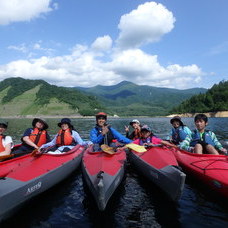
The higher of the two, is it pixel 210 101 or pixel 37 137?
pixel 210 101

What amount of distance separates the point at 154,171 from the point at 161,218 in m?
1.48

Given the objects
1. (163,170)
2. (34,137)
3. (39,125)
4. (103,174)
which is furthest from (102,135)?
(163,170)

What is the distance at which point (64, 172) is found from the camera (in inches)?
297

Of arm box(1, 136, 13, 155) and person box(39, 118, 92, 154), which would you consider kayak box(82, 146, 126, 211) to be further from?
arm box(1, 136, 13, 155)

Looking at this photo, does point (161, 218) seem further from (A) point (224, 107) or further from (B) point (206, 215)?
(A) point (224, 107)

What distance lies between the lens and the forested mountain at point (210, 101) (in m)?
122

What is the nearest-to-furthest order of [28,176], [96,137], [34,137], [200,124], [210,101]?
[28,176] < [200,124] < [34,137] < [96,137] < [210,101]

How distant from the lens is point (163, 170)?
6227 mm

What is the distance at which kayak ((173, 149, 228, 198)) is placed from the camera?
5.77 metres

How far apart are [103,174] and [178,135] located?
6.14 meters

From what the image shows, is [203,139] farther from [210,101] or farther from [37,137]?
[210,101]

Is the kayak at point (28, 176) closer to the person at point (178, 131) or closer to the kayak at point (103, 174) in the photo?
the kayak at point (103, 174)

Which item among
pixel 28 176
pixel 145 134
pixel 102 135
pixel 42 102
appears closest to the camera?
pixel 28 176

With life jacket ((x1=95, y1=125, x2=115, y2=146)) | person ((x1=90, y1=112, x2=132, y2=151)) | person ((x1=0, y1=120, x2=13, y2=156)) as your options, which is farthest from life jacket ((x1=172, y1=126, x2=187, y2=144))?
person ((x1=0, y1=120, x2=13, y2=156))
